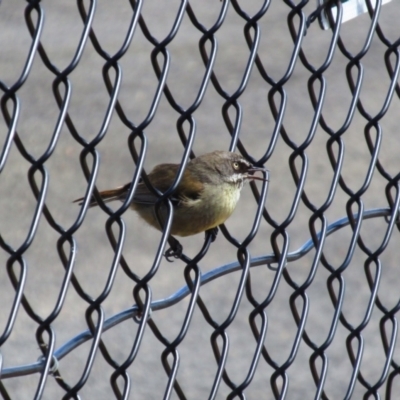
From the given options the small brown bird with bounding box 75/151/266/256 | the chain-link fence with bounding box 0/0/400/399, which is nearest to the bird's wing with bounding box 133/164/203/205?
the small brown bird with bounding box 75/151/266/256

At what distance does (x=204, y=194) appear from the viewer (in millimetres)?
4137

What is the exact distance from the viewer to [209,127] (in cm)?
905

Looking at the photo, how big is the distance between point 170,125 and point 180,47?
1956 mm

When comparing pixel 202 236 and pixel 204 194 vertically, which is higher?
pixel 204 194

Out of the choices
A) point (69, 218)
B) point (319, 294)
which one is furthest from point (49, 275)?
point (319, 294)

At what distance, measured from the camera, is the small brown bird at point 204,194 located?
3.98m

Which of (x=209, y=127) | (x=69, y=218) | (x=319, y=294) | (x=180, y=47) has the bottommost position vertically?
(x=319, y=294)

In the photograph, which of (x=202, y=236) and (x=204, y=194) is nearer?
(x=204, y=194)

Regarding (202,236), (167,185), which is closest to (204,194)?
(167,185)

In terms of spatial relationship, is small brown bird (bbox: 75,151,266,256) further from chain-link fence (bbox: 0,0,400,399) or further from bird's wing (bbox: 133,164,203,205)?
chain-link fence (bbox: 0,0,400,399)

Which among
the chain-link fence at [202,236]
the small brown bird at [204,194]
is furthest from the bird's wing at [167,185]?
the chain-link fence at [202,236]

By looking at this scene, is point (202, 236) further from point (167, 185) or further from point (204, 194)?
point (167, 185)

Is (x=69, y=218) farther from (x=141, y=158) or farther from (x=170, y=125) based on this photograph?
(x=141, y=158)

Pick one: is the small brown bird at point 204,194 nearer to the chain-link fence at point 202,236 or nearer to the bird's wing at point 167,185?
the bird's wing at point 167,185
